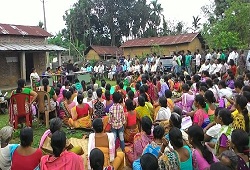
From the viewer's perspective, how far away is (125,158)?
507cm

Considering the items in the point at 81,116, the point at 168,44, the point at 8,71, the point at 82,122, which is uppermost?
the point at 168,44

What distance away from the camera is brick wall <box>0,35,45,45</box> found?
2007 centimetres

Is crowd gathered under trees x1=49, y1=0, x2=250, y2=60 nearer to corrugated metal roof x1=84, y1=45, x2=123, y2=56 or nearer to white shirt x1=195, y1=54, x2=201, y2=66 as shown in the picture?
corrugated metal roof x1=84, y1=45, x2=123, y2=56

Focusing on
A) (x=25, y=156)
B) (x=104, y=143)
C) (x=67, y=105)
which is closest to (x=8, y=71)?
(x=67, y=105)

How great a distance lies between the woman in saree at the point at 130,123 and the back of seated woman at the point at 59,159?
2717 millimetres

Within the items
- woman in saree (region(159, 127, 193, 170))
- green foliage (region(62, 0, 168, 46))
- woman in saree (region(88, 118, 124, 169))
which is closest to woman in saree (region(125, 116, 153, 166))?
woman in saree (region(88, 118, 124, 169))

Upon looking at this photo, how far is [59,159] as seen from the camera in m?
3.38

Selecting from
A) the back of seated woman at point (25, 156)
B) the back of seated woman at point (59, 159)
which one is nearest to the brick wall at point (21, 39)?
the back of seated woman at point (25, 156)

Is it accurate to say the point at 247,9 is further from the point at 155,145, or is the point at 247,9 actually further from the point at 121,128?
the point at 155,145

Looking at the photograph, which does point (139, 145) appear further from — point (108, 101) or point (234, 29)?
point (234, 29)

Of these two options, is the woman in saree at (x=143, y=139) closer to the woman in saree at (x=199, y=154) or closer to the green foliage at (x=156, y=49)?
the woman in saree at (x=199, y=154)

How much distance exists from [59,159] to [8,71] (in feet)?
59.8

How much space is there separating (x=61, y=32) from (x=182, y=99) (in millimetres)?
42056

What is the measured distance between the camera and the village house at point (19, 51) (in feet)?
64.2
